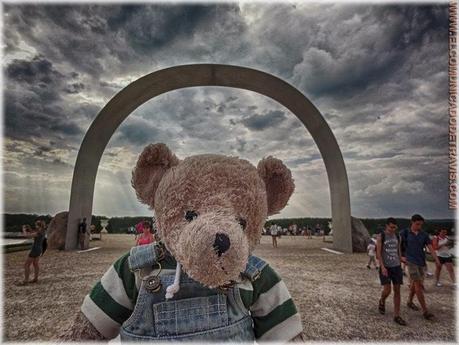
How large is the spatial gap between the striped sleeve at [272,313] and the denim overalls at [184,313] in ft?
0.23

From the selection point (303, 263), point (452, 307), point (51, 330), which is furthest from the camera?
point (303, 263)

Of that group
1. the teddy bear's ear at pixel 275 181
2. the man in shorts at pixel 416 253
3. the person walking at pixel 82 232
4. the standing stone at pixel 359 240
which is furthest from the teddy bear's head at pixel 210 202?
the standing stone at pixel 359 240

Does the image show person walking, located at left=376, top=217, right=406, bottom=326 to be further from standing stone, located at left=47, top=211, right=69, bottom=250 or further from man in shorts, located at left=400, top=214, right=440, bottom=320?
standing stone, located at left=47, top=211, right=69, bottom=250

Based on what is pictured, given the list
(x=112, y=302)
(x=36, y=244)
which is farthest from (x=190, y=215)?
(x=36, y=244)

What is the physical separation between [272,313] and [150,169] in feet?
2.68

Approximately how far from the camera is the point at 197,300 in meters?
1.15

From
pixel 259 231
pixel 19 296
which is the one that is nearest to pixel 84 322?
pixel 259 231

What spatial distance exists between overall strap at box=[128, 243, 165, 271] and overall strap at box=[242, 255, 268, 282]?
1.11 feet

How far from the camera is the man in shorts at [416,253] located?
4406mm

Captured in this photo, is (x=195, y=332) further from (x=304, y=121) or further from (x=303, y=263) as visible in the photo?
(x=304, y=121)

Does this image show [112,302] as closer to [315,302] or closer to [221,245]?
[221,245]

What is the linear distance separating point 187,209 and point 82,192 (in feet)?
32.1

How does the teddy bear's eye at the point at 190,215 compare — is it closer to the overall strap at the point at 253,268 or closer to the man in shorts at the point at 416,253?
the overall strap at the point at 253,268

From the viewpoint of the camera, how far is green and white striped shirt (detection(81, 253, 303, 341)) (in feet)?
4.00
